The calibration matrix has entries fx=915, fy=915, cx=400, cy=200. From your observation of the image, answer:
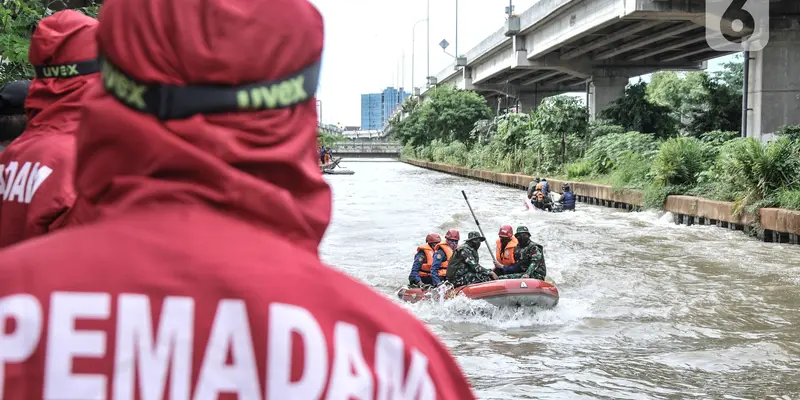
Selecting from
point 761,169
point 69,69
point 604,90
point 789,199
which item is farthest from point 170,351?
point 604,90

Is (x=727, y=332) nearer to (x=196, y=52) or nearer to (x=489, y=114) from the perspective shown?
(x=196, y=52)

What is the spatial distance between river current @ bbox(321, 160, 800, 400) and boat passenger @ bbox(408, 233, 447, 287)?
1.72 feet

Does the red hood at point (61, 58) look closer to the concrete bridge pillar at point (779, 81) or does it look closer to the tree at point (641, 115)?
the concrete bridge pillar at point (779, 81)

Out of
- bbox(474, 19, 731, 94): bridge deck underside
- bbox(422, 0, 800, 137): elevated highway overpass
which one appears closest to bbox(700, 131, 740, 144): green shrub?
bbox(422, 0, 800, 137): elevated highway overpass

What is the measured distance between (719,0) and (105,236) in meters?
26.1

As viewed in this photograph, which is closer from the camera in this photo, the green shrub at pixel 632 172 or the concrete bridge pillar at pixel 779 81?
the concrete bridge pillar at pixel 779 81

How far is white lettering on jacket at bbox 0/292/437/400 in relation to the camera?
112cm

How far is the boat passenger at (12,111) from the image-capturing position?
3305mm

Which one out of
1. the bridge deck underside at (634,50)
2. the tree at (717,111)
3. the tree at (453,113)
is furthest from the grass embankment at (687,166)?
the tree at (453,113)

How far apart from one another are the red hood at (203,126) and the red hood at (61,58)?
1482 mm

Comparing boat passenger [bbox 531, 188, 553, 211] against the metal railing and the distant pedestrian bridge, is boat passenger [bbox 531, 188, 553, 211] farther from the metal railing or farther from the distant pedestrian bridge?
the metal railing

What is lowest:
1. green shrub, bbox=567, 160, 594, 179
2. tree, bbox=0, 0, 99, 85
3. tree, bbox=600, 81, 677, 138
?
green shrub, bbox=567, 160, 594, 179

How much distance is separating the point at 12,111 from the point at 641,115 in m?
36.1

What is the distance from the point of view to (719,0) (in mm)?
25031
